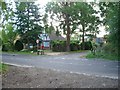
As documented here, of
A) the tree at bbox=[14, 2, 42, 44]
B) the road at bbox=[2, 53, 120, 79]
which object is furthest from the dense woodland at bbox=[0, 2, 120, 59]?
the road at bbox=[2, 53, 120, 79]

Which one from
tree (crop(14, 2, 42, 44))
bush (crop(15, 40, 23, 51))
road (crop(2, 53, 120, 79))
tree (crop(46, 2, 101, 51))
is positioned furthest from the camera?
bush (crop(15, 40, 23, 51))

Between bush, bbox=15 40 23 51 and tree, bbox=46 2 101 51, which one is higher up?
tree, bbox=46 2 101 51

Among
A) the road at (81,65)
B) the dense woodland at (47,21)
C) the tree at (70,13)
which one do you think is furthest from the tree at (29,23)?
the road at (81,65)

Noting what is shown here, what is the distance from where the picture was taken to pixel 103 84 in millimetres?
5969

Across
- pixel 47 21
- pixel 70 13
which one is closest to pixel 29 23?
pixel 47 21

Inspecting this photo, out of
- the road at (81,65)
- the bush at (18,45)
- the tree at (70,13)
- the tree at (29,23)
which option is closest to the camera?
the road at (81,65)

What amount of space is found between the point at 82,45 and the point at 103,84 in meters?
33.6

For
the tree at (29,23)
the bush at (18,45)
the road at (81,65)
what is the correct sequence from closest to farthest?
the road at (81,65)
the tree at (29,23)
the bush at (18,45)

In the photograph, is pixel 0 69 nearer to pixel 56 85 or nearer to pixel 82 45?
pixel 56 85

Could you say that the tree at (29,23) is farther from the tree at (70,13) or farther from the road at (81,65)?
the road at (81,65)

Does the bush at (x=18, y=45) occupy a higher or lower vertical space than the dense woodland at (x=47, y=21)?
lower

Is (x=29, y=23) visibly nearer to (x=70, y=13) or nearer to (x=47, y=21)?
(x=47, y=21)

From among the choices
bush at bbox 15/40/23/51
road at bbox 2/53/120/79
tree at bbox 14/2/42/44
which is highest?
tree at bbox 14/2/42/44

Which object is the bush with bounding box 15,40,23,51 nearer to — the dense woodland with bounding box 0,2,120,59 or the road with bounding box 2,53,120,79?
the dense woodland with bounding box 0,2,120,59
